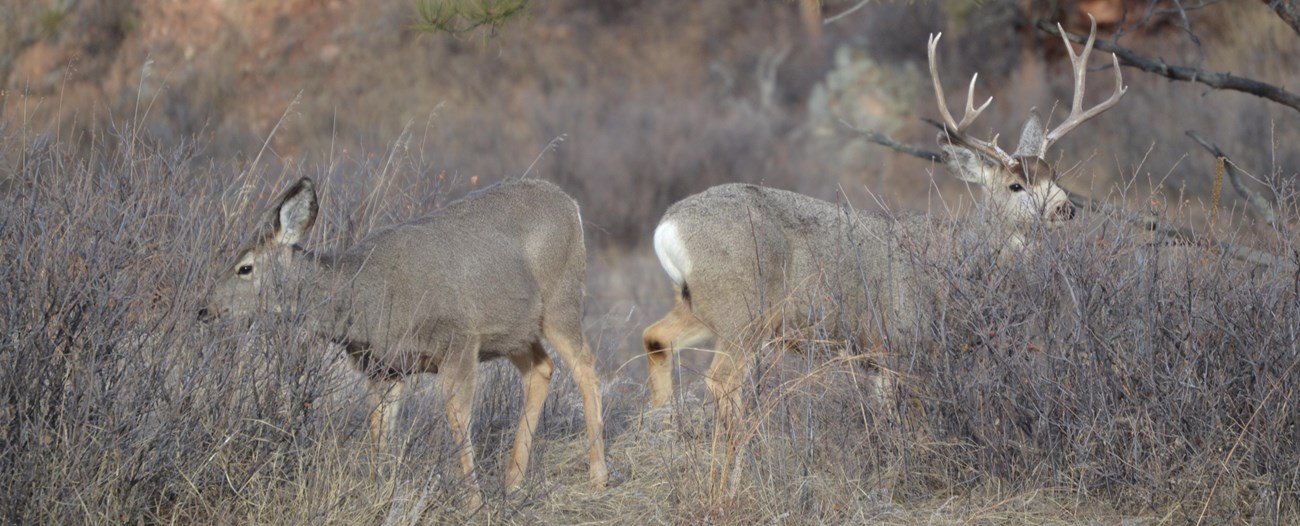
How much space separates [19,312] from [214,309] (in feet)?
2.67

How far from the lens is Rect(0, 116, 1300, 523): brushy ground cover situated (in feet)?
15.1

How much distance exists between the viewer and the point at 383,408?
501 centimetres

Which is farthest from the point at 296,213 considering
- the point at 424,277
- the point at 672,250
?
the point at 672,250

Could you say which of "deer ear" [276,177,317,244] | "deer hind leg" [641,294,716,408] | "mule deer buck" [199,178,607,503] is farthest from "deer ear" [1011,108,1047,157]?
"deer ear" [276,177,317,244]

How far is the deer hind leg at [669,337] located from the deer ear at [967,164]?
63.5 inches

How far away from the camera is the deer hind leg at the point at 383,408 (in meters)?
5.04

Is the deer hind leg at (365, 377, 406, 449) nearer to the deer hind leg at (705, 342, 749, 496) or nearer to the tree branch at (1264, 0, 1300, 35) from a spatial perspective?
the deer hind leg at (705, 342, 749, 496)

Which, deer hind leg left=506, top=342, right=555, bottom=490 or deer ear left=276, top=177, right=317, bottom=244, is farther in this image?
deer hind leg left=506, top=342, right=555, bottom=490

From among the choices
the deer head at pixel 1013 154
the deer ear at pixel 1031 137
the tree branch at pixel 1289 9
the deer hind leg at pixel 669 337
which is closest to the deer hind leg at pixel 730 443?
the deer hind leg at pixel 669 337

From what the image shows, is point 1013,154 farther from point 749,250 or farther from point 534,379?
point 534,379

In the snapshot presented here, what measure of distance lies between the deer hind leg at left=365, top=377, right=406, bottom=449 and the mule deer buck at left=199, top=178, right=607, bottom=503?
0.01 meters

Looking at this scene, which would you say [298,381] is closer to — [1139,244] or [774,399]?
[774,399]

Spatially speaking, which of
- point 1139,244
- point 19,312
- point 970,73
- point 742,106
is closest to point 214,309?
point 19,312

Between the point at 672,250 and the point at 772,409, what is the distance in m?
2.33
